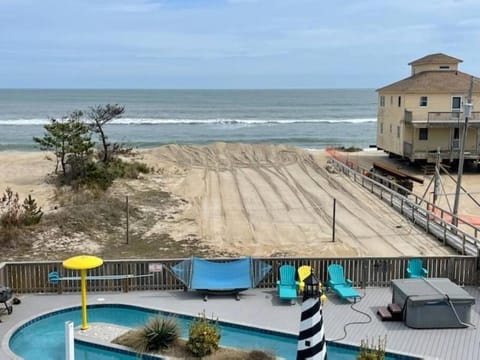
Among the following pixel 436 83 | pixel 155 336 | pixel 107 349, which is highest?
pixel 436 83

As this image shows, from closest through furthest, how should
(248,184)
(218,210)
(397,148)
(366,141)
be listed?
(218,210), (248,184), (397,148), (366,141)

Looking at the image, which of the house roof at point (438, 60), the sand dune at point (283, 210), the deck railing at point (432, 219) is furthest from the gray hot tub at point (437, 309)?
the house roof at point (438, 60)

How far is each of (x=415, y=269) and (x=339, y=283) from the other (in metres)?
1.69

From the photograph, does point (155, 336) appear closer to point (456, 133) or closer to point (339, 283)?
point (339, 283)

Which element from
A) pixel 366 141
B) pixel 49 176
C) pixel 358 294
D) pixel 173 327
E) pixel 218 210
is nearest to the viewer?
pixel 173 327

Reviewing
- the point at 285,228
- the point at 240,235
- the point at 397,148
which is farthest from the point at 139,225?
the point at 397,148

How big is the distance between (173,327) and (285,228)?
1062 centimetres

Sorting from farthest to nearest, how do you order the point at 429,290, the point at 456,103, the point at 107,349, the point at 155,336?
the point at 456,103
the point at 429,290
the point at 107,349
the point at 155,336

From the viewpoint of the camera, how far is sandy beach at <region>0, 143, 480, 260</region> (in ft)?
58.4

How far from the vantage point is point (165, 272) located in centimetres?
1248

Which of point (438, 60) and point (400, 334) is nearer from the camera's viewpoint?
point (400, 334)

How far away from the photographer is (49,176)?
31.1m

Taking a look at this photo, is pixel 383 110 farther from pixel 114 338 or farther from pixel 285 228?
pixel 114 338

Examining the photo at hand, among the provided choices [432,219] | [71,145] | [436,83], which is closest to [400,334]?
[432,219]
